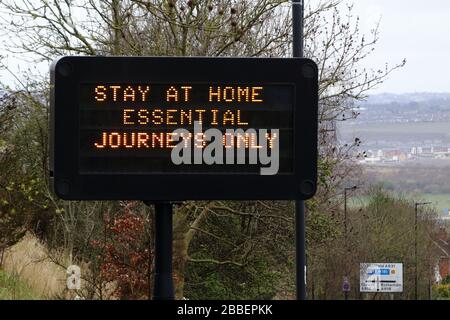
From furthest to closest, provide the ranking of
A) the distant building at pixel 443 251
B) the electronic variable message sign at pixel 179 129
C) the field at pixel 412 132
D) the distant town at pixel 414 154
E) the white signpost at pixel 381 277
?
the distant building at pixel 443 251 < the field at pixel 412 132 < the distant town at pixel 414 154 < the white signpost at pixel 381 277 < the electronic variable message sign at pixel 179 129

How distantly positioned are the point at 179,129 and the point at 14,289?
28.3 feet

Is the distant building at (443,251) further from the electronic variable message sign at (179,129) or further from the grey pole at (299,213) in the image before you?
the electronic variable message sign at (179,129)

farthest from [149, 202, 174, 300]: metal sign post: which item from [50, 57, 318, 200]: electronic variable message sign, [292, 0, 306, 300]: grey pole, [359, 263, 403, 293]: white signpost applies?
[359, 263, 403, 293]: white signpost

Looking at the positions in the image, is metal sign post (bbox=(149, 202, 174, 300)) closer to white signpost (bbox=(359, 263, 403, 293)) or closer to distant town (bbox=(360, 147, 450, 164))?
white signpost (bbox=(359, 263, 403, 293))

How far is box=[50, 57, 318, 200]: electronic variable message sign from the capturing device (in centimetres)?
887

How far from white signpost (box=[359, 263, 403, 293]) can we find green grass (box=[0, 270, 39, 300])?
38142mm

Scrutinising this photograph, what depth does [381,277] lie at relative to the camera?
187 ft

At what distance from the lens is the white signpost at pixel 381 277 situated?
55.4 metres

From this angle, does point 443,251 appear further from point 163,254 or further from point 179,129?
point 179,129

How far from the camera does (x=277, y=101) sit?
902 centimetres

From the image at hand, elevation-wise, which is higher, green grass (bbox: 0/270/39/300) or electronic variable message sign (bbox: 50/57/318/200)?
electronic variable message sign (bbox: 50/57/318/200)

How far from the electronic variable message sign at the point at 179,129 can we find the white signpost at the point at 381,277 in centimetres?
4620

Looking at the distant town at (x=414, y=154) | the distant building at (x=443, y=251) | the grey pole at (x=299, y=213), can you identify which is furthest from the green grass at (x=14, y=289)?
the distant building at (x=443, y=251)
